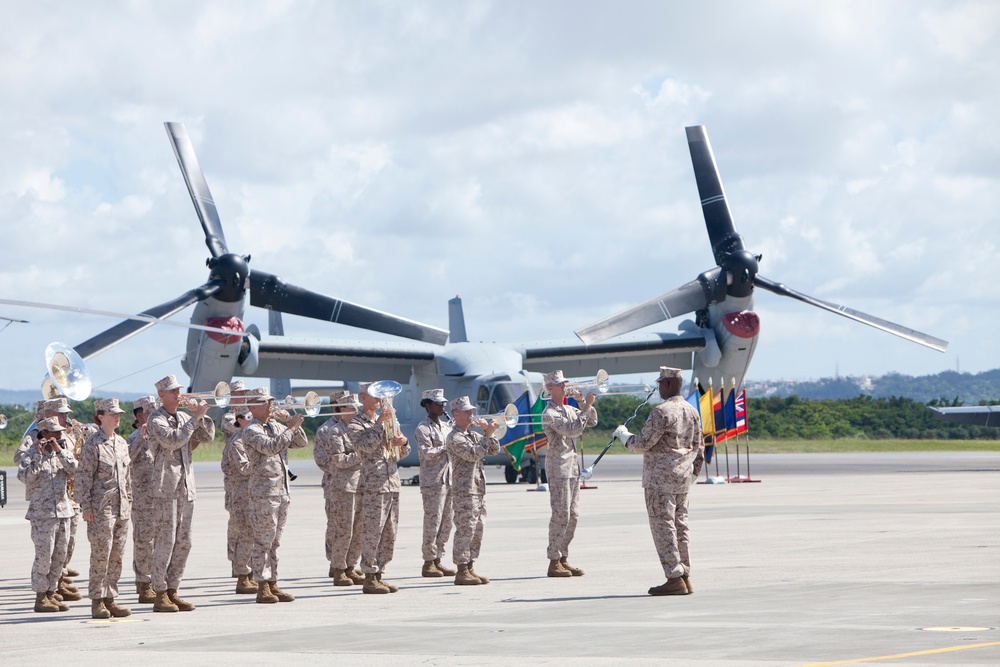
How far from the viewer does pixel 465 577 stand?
11.6 meters

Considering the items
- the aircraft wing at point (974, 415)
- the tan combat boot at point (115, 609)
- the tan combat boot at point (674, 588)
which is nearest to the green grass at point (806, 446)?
the aircraft wing at point (974, 415)

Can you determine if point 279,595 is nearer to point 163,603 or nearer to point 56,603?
point 163,603

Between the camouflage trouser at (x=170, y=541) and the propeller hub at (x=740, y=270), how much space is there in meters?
24.3

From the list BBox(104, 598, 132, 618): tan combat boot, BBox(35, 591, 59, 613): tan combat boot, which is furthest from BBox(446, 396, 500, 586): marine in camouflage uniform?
BBox(35, 591, 59, 613): tan combat boot

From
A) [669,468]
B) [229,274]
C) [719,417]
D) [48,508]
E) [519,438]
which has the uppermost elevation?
[229,274]

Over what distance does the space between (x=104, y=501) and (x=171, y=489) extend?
540 millimetres

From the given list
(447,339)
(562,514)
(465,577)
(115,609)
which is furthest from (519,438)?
(115,609)

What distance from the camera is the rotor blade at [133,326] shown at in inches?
1150

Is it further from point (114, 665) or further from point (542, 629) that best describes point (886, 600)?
point (114, 665)

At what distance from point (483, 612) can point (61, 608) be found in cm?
328

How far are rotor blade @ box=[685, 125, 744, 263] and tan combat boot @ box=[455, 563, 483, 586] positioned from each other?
918 inches

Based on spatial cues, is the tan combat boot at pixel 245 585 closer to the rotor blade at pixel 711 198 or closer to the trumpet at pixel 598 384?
the trumpet at pixel 598 384

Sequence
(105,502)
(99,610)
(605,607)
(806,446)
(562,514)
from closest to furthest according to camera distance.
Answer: (605,607) < (99,610) < (105,502) < (562,514) < (806,446)

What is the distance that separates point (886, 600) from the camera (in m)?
9.54
